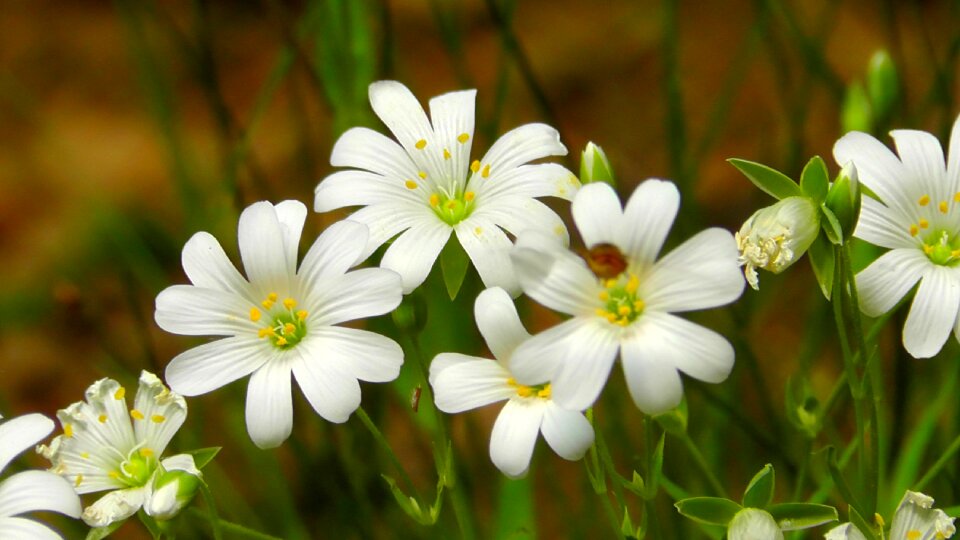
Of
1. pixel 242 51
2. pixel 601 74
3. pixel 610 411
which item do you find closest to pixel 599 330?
pixel 610 411

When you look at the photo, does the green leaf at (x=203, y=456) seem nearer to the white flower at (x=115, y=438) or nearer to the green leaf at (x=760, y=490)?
the white flower at (x=115, y=438)

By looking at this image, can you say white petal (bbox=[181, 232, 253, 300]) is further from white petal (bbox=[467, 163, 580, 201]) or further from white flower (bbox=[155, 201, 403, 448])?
white petal (bbox=[467, 163, 580, 201])

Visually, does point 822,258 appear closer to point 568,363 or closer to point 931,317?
point 931,317

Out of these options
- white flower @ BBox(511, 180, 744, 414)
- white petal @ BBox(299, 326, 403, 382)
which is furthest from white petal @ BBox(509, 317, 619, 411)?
white petal @ BBox(299, 326, 403, 382)

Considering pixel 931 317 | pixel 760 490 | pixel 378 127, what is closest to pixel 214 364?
pixel 760 490

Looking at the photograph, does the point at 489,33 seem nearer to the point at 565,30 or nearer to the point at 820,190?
the point at 565,30

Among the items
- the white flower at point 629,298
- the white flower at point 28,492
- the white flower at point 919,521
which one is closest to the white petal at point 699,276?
the white flower at point 629,298
